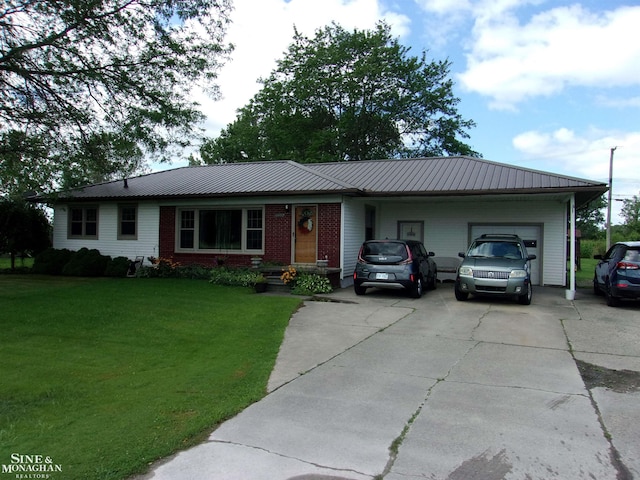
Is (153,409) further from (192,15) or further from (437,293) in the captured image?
(192,15)

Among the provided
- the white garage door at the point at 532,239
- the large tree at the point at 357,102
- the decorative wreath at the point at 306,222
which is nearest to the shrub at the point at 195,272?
the decorative wreath at the point at 306,222

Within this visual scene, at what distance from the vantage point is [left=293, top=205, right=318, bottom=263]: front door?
15.2 m

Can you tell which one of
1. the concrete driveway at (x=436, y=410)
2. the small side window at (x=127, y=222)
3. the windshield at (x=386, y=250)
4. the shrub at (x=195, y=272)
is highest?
the small side window at (x=127, y=222)

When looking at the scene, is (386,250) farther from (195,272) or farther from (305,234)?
(195,272)

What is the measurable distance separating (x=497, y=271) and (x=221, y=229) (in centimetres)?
977

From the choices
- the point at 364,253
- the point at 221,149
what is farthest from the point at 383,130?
the point at 364,253

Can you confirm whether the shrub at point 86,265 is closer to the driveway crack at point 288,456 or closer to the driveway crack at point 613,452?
the driveway crack at point 288,456

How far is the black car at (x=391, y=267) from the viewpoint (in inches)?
483

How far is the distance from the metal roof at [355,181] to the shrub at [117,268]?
2.52 m

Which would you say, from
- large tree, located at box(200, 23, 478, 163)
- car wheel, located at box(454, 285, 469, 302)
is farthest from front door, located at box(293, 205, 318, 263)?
large tree, located at box(200, 23, 478, 163)

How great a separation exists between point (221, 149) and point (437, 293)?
35743 mm

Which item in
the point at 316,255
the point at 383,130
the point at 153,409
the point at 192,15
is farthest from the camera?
the point at 383,130

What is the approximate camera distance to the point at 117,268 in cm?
1627

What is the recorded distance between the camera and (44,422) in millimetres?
4074
